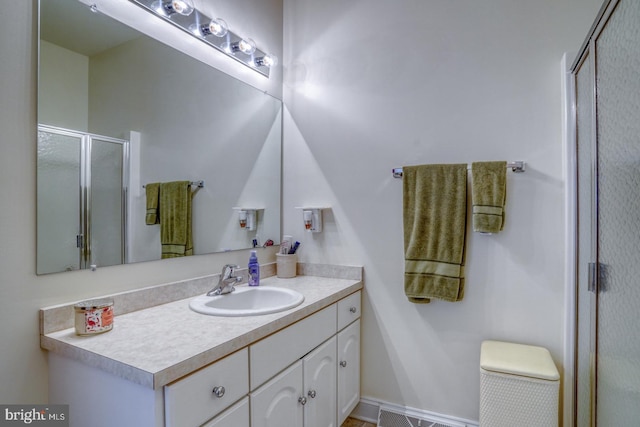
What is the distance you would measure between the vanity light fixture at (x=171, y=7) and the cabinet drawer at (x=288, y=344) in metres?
1.43

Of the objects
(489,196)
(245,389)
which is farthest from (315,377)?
(489,196)

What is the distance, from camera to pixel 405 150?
6.41ft

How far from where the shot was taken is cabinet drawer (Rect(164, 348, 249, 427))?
928 mm

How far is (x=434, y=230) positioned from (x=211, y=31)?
58.4 inches

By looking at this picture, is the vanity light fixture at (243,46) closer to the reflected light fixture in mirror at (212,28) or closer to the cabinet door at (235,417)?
the reflected light fixture in mirror at (212,28)

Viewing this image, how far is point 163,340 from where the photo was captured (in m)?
1.09

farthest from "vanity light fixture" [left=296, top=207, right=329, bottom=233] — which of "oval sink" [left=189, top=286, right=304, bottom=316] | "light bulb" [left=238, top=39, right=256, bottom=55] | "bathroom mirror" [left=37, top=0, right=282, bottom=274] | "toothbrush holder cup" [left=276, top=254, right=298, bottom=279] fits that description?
"light bulb" [left=238, top=39, right=256, bottom=55]

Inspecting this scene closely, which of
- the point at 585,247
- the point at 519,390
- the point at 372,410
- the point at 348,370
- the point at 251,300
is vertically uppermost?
the point at 585,247

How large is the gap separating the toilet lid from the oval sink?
2.87 ft

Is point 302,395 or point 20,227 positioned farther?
point 302,395

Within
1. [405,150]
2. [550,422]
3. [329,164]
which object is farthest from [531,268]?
[329,164]

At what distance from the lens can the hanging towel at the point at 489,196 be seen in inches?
64.7

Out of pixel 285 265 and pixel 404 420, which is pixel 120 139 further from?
pixel 404 420

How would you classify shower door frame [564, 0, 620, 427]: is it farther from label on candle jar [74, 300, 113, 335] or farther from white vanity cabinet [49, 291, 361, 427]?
label on candle jar [74, 300, 113, 335]
